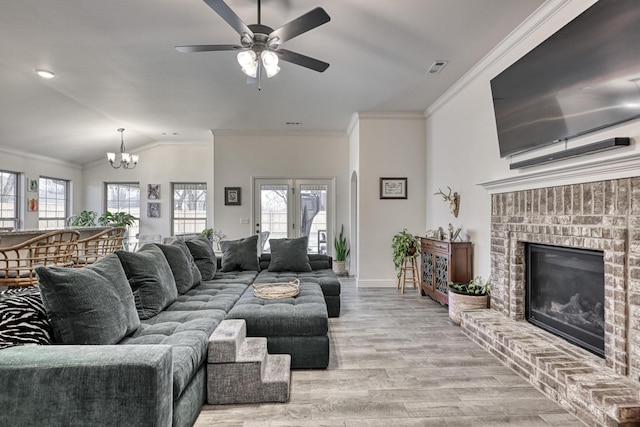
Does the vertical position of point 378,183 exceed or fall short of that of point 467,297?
it exceeds it

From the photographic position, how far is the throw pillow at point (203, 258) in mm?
3707

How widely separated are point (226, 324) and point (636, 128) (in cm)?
278

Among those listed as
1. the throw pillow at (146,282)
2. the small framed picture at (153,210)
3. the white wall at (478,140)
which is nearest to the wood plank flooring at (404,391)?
the throw pillow at (146,282)

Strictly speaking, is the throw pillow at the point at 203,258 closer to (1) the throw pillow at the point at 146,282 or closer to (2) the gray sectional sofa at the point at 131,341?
(2) the gray sectional sofa at the point at 131,341

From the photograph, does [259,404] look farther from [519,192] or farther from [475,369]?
[519,192]

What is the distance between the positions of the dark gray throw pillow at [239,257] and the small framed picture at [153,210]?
13.2 feet

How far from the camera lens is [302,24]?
2129 millimetres

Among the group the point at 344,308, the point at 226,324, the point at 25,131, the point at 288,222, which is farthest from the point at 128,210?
the point at 226,324

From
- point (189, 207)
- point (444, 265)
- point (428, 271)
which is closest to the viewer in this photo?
point (444, 265)

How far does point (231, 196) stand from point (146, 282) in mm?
4091

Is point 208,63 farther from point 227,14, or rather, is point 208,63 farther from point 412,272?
point 412,272

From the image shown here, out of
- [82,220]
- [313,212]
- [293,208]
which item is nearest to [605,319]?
[313,212]

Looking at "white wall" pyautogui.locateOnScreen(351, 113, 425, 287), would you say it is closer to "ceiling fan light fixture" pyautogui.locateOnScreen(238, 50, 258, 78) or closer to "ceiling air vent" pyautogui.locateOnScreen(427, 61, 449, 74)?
"ceiling air vent" pyautogui.locateOnScreen(427, 61, 449, 74)

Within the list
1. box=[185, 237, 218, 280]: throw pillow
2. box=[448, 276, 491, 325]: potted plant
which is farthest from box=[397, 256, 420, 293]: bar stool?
box=[185, 237, 218, 280]: throw pillow
